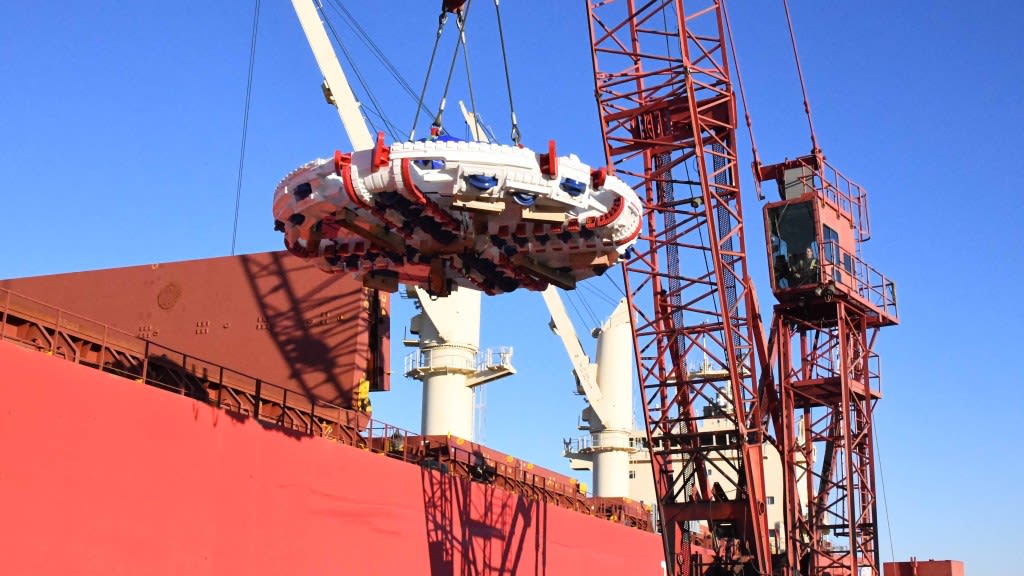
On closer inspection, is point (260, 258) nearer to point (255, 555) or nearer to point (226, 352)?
point (226, 352)

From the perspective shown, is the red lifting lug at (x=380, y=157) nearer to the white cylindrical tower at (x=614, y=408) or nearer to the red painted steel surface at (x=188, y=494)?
the red painted steel surface at (x=188, y=494)

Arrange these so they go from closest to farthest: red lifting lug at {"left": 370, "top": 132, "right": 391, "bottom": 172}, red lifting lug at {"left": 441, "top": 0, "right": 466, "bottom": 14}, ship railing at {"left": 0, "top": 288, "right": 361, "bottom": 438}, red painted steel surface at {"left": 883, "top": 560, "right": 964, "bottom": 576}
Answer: red lifting lug at {"left": 370, "top": 132, "right": 391, "bottom": 172} → ship railing at {"left": 0, "top": 288, "right": 361, "bottom": 438} → red lifting lug at {"left": 441, "top": 0, "right": 466, "bottom": 14} → red painted steel surface at {"left": 883, "top": 560, "right": 964, "bottom": 576}

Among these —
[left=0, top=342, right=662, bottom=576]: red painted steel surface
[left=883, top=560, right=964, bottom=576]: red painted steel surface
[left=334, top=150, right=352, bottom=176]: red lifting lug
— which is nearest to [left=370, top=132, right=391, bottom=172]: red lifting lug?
[left=334, top=150, right=352, bottom=176]: red lifting lug

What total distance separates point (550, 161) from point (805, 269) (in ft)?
67.5

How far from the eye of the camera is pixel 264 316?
36.1 meters

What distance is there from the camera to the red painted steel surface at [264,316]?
116 ft

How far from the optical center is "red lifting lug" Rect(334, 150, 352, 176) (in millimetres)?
22578

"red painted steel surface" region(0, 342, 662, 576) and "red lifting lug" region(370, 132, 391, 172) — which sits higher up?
"red lifting lug" region(370, 132, 391, 172)

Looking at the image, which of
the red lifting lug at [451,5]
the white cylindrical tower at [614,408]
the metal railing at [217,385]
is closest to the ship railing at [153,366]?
the metal railing at [217,385]

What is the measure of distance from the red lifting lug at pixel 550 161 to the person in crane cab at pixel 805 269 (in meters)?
20.3

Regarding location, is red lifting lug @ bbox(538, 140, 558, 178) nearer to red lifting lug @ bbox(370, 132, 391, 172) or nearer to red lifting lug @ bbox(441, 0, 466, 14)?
red lifting lug @ bbox(370, 132, 391, 172)

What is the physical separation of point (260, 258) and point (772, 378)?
19494 millimetres

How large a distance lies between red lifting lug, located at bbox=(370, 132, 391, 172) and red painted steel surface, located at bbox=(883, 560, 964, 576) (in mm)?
35441

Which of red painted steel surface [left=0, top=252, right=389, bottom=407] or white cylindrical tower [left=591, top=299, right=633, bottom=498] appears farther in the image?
white cylindrical tower [left=591, top=299, right=633, bottom=498]
